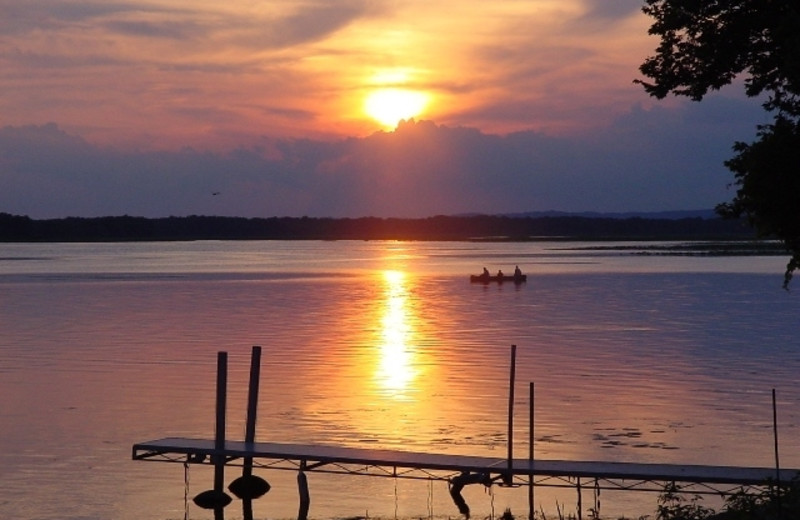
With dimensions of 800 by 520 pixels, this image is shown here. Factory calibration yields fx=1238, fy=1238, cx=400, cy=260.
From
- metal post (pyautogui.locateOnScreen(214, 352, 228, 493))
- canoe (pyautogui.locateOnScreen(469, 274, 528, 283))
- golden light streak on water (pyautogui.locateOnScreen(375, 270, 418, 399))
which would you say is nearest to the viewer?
metal post (pyautogui.locateOnScreen(214, 352, 228, 493))

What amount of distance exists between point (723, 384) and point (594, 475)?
1207 cm

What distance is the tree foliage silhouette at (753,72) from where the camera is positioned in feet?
45.9

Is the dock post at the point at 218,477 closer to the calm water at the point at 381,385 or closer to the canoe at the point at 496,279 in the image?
the calm water at the point at 381,385

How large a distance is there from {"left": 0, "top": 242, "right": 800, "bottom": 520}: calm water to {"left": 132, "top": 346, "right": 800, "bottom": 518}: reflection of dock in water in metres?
0.36

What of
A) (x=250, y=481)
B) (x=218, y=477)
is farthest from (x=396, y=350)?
(x=218, y=477)

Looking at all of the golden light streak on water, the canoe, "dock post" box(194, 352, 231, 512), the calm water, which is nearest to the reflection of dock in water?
"dock post" box(194, 352, 231, 512)

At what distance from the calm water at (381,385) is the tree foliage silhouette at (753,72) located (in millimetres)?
5107

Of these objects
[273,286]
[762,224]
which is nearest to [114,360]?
[762,224]

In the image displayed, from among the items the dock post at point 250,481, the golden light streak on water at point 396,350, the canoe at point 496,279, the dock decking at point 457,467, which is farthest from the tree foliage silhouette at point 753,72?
the canoe at point 496,279

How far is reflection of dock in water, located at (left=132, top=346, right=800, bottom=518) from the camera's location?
16641 millimetres

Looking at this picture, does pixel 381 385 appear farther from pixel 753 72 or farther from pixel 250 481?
pixel 753 72

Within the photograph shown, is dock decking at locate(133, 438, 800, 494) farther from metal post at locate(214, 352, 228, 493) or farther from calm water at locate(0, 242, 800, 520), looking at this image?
calm water at locate(0, 242, 800, 520)

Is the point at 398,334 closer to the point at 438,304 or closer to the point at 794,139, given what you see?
the point at 438,304

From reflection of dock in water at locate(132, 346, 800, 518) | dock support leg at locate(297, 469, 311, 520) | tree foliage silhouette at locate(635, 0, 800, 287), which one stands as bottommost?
dock support leg at locate(297, 469, 311, 520)
